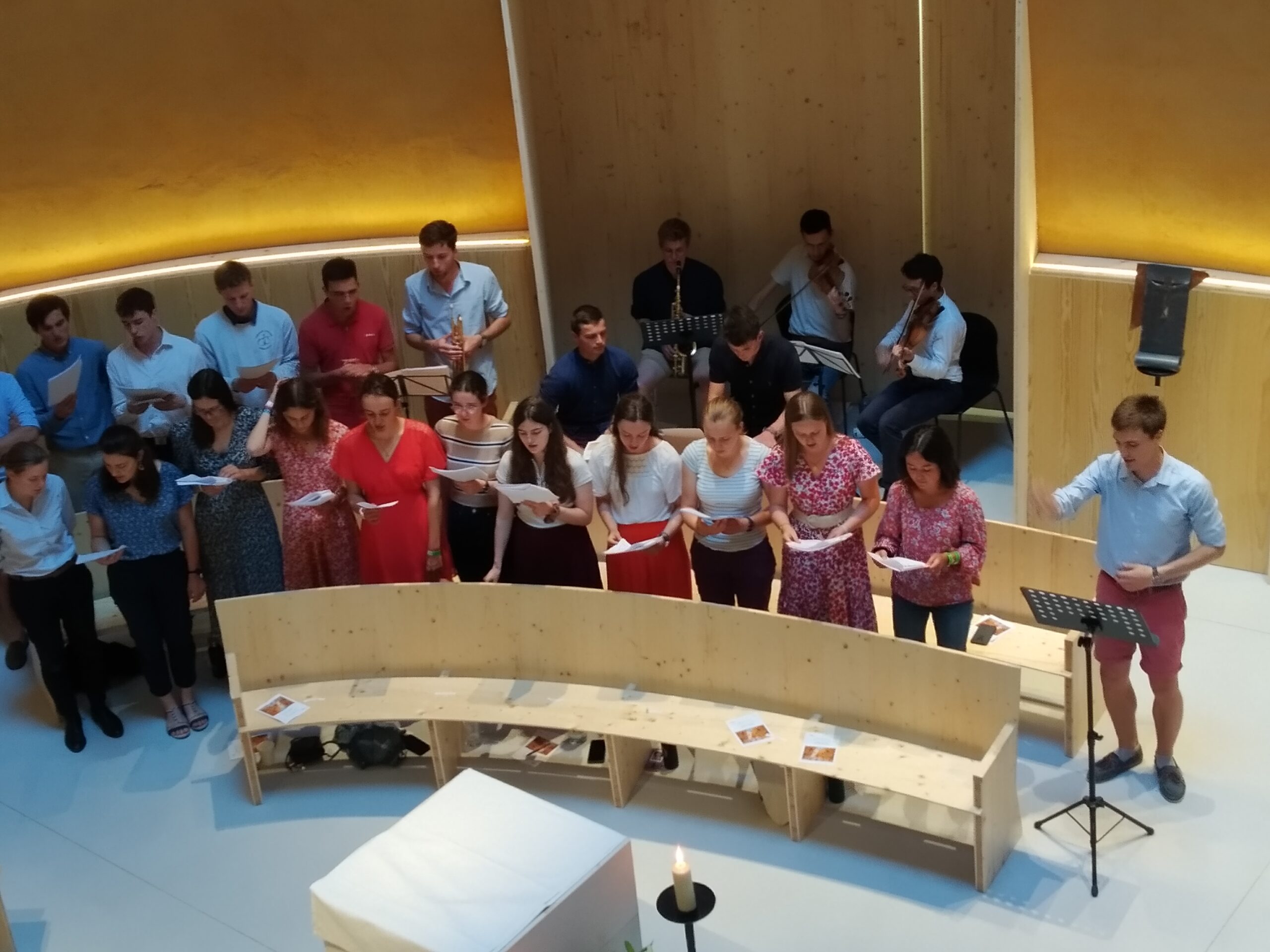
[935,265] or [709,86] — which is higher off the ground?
[709,86]

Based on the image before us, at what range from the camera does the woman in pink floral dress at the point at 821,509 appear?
6059 mm

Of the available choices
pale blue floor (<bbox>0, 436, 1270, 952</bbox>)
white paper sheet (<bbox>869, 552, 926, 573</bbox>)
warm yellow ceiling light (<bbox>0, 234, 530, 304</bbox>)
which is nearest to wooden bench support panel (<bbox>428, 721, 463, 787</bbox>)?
pale blue floor (<bbox>0, 436, 1270, 952</bbox>)

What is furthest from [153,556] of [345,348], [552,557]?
[552,557]

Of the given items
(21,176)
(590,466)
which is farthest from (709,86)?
(21,176)

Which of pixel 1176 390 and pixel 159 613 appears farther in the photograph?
pixel 1176 390

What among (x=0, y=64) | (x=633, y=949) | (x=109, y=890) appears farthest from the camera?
(x=0, y=64)

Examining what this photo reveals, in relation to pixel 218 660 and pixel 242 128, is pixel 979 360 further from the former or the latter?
pixel 242 128

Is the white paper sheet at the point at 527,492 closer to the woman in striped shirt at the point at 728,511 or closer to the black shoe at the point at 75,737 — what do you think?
the woman in striped shirt at the point at 728,511

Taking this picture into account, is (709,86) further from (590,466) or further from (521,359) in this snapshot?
(590,466)

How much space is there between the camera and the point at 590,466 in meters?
6.57

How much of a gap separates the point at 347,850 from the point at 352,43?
18.6 feet

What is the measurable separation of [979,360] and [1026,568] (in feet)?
7.12

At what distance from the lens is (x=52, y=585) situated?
23.0 feet

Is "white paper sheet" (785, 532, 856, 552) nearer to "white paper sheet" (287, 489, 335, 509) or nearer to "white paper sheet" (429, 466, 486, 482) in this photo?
"white paper sheet" (429, 466, 486, 482)
